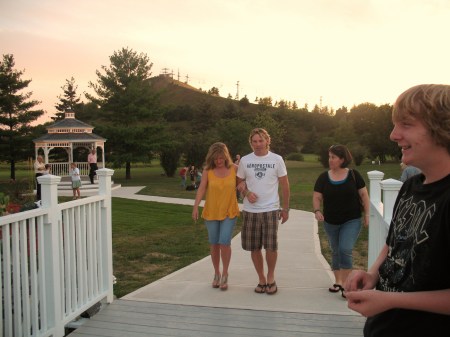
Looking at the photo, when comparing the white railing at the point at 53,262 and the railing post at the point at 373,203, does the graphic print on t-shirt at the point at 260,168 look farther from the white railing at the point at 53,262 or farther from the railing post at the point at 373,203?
the white railing at the point at 53,262

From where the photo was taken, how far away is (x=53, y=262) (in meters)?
3.41

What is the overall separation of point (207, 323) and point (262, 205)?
1543 millimetres

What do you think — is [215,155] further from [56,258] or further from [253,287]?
[56,258]

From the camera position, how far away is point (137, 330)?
12.3 feet

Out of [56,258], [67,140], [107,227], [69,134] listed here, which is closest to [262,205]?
[107,227]

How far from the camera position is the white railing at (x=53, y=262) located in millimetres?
3018

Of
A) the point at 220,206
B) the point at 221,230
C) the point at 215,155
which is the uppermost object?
the point at 215,155

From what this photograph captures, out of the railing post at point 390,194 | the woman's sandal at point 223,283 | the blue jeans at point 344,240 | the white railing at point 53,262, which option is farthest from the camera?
the woman's sandal at point 223,283

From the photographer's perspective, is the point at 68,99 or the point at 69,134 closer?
the point at 69,134

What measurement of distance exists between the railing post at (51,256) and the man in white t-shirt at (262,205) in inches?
86.7

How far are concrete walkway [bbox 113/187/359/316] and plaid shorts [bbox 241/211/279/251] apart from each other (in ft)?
1.81

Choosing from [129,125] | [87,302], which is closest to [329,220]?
[87,302]

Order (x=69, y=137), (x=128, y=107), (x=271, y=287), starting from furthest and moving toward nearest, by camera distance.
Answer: (x=128, y=107) < (x=69, y=137) < (x=271, y=287)

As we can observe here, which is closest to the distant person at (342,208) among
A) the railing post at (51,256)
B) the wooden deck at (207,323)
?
the wooden deck at (207,323)
